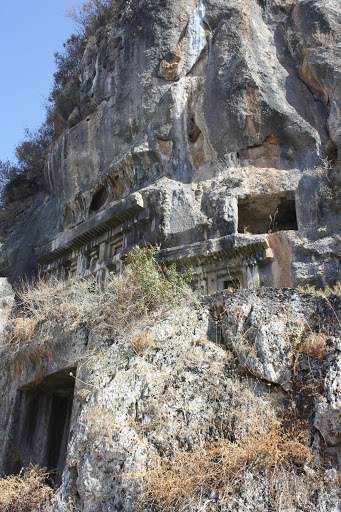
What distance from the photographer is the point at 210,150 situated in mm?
11016

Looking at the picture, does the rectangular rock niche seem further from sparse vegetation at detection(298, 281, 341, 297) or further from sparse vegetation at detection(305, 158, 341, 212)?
sparse vegetation at detection(305, 158, 341, 212)

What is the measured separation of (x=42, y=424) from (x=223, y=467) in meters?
4.67

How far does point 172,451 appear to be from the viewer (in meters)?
5.01

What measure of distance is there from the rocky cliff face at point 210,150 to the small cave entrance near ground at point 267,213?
0.09 ft

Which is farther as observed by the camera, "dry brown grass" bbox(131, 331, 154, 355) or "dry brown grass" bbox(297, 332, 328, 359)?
"dry brown grass" bbox(131, 331, 154, 355)

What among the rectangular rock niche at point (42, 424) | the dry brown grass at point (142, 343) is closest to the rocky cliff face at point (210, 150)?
the rectangular rock niche at point (42, 424)

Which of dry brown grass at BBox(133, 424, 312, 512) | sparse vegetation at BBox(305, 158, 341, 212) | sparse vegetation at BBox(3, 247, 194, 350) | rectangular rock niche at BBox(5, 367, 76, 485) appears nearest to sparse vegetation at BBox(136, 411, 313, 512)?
dry brown grass at BBox(133, 424, 312, 512)

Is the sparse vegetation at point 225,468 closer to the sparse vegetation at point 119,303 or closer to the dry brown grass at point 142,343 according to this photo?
the dry brown grass at point 142,343

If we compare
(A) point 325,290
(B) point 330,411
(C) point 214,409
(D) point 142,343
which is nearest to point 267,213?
(A) point 325,290

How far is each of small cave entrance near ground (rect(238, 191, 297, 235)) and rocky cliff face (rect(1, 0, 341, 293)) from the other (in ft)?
0.09

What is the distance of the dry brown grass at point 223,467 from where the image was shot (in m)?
4.52

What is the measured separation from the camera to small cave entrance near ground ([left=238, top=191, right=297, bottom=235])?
1018 centimetres

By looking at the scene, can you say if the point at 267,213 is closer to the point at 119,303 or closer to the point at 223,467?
the point at 119,303

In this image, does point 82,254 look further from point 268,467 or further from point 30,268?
point 268,467
